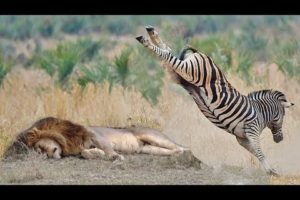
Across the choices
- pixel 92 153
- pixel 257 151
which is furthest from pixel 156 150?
pixel 257 151

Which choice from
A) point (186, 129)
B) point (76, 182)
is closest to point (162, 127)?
point (186, 129)

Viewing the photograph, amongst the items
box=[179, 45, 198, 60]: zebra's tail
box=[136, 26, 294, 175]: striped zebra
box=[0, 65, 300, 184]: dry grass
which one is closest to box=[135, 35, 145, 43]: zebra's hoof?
box=[136, 26, 294, 175]: striped zebra

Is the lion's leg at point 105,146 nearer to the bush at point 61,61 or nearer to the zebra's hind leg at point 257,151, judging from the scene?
the bush at point 61,61

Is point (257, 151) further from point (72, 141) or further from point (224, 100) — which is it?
point (72, 141)

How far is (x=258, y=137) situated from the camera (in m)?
11.7

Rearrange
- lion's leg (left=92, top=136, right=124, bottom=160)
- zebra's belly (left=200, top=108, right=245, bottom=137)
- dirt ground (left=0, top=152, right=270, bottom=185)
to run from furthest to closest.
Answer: zebra's belly (left=200, top=108, right=245, bottom=137), lion's leg (left=92, top=136, right=124, bottom=160), dirt ground (left=0, top=152, right=270, bottom=185)

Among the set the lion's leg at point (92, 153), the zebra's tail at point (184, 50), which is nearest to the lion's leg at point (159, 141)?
the lion's leg at point (92, 153)

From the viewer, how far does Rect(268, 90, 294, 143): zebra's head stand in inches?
461

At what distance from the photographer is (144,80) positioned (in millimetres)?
11719

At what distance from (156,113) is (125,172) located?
26.3 inches

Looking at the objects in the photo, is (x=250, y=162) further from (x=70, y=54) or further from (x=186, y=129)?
(x=70, y=54)

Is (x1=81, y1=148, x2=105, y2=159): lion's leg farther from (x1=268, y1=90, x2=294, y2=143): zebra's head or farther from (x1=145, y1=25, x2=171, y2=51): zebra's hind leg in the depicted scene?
(x1=268, y1=90, x2=294, y2=143): zebra's head

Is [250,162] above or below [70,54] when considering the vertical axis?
below

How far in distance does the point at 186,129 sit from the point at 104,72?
95 centimetres
